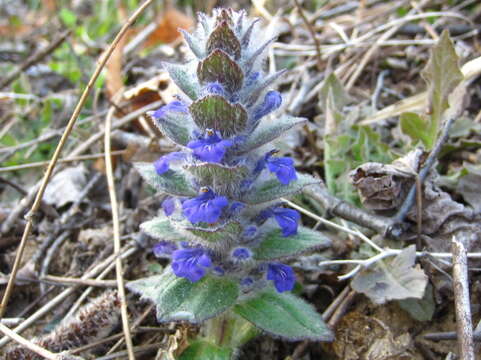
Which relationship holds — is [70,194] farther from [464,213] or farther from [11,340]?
[464,213]

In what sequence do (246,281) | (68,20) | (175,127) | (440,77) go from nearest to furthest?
1. (175,127)
2. (246,281)
3. (440,77)
4. (68,20)

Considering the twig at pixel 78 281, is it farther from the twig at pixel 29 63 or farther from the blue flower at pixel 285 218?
the twig at pixel 29 63

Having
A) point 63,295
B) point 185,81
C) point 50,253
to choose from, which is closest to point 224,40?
point 185,81

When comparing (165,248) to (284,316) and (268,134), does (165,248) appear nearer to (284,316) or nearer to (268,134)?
(284,316)

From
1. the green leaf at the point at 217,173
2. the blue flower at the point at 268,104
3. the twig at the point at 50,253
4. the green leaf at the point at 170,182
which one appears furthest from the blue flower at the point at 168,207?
the twig at the point at 50,253

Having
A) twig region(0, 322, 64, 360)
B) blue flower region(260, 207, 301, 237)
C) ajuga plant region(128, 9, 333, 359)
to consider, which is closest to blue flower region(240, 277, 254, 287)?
ajuga plant region(128, 9, 333, 359)
